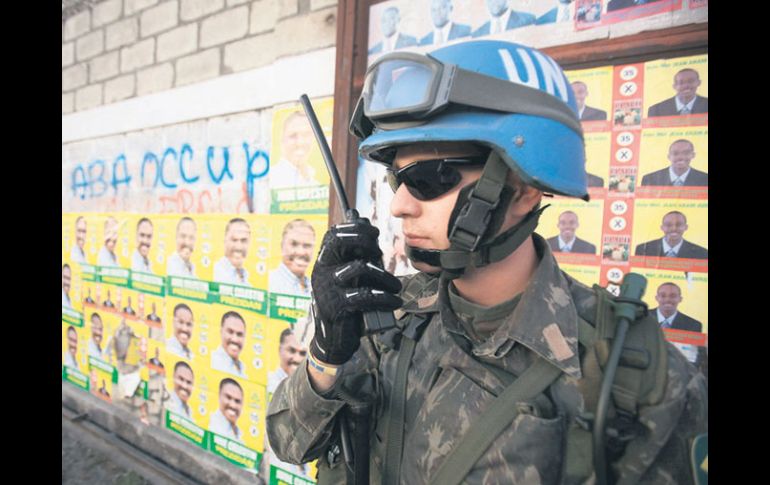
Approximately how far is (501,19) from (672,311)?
1.57 m

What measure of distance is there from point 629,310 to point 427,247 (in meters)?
0.51

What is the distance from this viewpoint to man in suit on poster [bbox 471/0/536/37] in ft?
7.27

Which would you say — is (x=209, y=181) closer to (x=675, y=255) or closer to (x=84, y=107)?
(x=84, y=107)

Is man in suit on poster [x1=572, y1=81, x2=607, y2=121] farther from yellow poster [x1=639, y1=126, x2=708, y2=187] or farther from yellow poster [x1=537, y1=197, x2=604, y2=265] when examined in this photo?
yellow poster [x1=537, y1=197, x2=604, y2=265]

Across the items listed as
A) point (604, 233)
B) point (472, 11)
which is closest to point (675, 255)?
point (604, 233)

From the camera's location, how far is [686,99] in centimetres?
187

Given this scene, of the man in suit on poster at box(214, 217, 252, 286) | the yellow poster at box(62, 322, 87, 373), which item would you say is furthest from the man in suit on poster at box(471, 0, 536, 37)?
the yellow poster at box(62, 322, 87, 373)

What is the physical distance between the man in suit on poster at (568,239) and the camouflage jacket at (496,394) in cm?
81

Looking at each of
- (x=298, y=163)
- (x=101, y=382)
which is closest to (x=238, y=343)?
(x=298, y=163)

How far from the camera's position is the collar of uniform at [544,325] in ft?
3.66

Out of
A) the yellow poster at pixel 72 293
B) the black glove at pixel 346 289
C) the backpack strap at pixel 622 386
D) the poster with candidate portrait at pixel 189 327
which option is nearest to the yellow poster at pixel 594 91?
the backpack strap at pixel 622 386

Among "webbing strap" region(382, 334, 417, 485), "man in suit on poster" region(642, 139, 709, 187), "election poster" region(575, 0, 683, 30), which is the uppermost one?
"election poster" region(575, 0, 683, 30)

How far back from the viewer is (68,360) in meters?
5.21

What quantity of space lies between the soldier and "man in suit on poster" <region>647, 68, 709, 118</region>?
869mm
